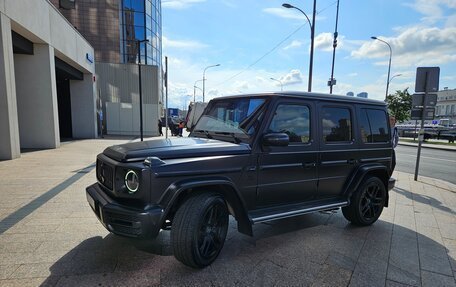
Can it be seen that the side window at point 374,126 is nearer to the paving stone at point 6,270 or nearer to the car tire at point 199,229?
the car tire at point 199,229

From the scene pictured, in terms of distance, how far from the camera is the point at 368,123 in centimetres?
440

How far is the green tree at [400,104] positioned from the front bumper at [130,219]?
4162cm

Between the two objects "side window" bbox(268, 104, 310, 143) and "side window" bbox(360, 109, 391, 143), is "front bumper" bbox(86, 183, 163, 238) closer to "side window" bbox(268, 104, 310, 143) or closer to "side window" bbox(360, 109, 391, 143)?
"side window" bbox(268, 104, 310, 143)

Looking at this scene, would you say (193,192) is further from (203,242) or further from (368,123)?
(368,123)

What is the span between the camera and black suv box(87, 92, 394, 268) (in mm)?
2695

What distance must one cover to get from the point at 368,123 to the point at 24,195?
21.0 ft

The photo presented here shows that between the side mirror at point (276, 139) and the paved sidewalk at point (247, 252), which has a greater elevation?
the side mirror at point (276, 139)

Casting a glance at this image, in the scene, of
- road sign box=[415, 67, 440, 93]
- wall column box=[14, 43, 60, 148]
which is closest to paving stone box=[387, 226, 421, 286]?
road sign box=[415, 67, 440, 93]

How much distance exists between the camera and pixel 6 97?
925cm

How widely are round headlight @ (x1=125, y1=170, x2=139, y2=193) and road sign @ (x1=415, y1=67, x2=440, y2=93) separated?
8129mm

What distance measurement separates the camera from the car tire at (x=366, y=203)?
4.27m

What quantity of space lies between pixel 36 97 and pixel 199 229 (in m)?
12.9

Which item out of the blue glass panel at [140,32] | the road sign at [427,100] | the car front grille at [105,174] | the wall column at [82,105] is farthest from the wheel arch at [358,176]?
the blue glass panel at [140,32]

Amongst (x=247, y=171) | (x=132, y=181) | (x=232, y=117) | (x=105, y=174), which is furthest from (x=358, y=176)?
(x=105, y=174)
